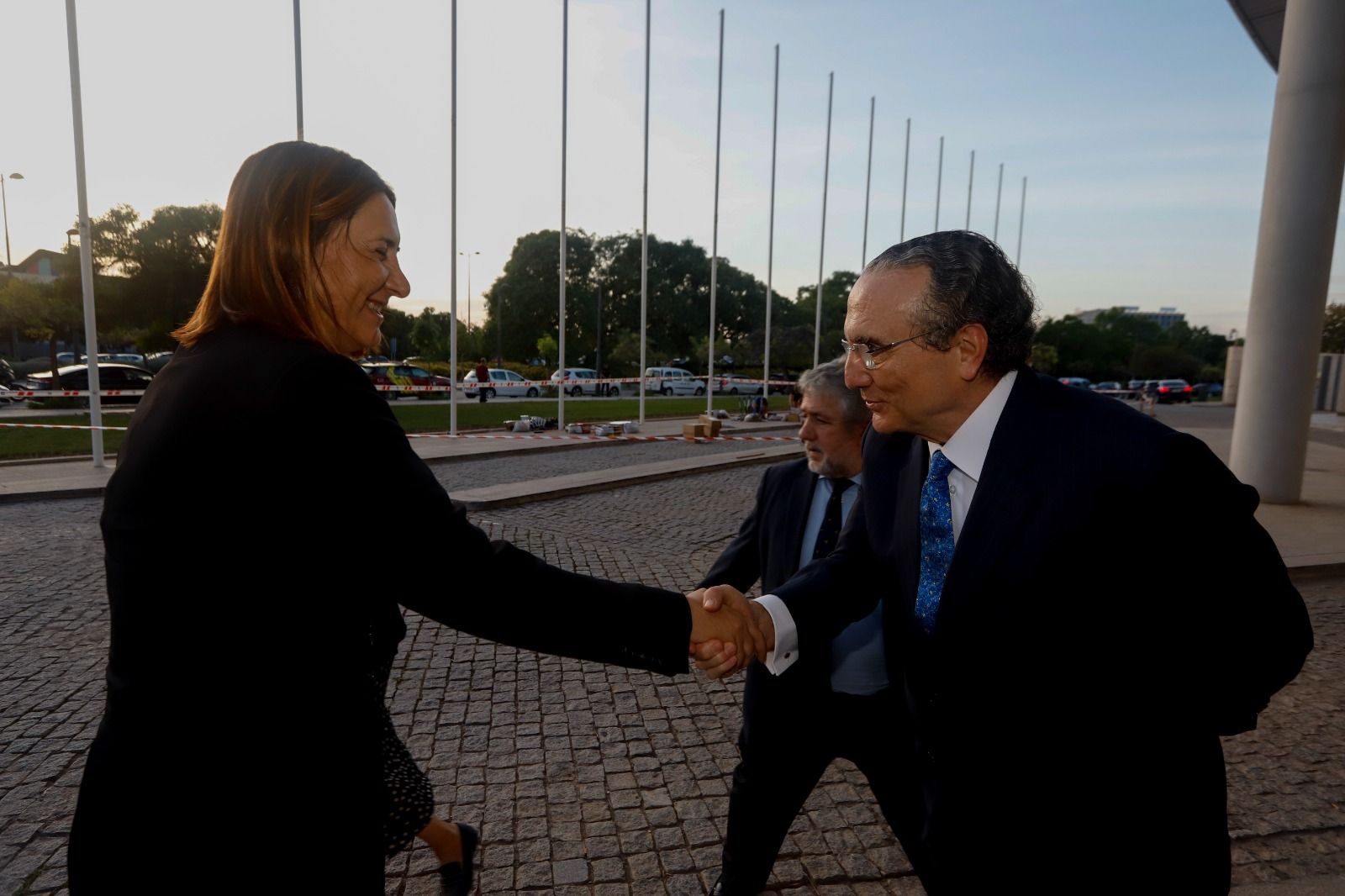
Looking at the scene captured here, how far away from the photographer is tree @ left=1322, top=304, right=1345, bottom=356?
157 feet

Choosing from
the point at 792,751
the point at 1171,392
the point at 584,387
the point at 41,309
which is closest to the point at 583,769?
the point at 792,751

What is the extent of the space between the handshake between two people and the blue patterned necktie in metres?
0.51

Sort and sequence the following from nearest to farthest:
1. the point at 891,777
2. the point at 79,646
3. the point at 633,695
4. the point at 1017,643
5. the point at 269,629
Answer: the point at 269,629 < the point at 1017,643 < the point at 891,777 < the point at 633,695 < the point at 79,646

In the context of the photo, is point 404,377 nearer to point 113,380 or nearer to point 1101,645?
point 113,380

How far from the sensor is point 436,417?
2516 cm

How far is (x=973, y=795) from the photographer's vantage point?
1.72 metres

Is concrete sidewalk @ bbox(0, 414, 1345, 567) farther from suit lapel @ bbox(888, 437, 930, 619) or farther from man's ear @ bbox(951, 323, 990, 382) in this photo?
man's ear @ bbox(951, 323, 990, 382)

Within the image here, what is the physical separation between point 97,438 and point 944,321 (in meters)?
14.6

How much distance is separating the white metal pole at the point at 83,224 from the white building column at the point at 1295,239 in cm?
1535

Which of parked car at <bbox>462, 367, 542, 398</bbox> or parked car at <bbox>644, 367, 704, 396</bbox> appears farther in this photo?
parked car at <bbox>644, 367, 704, 396</bbox>

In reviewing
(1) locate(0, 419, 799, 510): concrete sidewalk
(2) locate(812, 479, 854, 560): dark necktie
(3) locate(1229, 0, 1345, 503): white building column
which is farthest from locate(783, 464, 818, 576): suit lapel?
(3) locate(1229, 0, 1345, 503): white building column

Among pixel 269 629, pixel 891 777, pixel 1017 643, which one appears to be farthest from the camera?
pixel 891 777

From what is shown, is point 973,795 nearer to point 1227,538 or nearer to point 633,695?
point 1227,538

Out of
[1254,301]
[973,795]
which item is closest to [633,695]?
[973,795]
